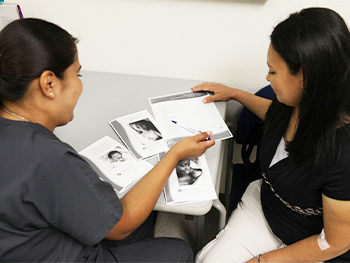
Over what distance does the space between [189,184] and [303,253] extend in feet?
1.41

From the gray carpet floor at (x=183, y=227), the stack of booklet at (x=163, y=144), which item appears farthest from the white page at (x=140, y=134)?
the gray carpet floor at (x=183, y=227)

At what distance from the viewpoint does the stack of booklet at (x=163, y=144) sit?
3.01ft

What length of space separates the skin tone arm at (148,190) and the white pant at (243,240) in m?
0.35

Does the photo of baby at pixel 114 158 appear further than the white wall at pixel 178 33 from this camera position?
No

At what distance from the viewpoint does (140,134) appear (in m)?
1.11

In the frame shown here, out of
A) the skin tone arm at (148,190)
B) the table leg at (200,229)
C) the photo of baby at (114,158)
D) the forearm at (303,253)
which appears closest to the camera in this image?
the skin tone arm at (148,190)

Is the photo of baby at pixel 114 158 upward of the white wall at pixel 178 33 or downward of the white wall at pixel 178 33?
downward

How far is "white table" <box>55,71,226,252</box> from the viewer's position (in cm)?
100

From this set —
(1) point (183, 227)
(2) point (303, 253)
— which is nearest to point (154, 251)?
(2) point (303, 253)

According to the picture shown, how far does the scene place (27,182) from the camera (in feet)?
2.04

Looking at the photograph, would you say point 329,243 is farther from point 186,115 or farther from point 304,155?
point 186,115

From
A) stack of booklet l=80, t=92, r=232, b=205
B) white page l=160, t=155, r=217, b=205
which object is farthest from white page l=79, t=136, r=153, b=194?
white page l=160, t=155, r=217, b=205

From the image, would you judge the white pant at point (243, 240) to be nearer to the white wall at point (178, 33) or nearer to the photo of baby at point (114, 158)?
the photo of baby at point (114, 158)

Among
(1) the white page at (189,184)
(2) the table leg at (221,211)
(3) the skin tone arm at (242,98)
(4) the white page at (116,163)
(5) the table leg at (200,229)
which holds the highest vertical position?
(3) the skin tone arm at (242,98)
